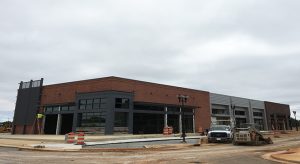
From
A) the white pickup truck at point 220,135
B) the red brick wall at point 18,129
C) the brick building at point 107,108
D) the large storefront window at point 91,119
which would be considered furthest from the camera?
the red brick wall at point 18,129

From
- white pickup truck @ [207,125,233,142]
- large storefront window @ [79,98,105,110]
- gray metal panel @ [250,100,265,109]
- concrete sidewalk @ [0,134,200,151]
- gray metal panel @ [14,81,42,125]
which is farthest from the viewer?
gray metal panel @ [250,100,265,109]

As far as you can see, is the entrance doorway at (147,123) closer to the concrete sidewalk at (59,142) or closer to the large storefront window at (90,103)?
the large storefront window at (90,103)

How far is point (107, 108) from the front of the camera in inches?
1596

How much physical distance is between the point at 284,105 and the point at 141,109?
233 feet

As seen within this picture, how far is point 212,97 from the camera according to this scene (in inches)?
2490

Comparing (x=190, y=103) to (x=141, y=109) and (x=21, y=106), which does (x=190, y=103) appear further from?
(x=21, y=106)

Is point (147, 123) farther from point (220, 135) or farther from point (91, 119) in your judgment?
point (220, 135)

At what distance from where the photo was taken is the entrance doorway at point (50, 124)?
1961 inches

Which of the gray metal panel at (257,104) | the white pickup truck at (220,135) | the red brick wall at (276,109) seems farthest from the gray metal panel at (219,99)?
the white pickup truck at (220,135)

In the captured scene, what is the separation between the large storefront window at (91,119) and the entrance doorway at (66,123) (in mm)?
5437

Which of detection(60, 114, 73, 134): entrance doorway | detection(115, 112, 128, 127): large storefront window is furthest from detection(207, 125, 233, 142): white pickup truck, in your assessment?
detection(60, 114, 73, 134): entrance doorway

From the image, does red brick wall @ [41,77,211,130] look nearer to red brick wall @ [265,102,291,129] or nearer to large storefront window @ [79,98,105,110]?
large storefront window @ [79,98,105,110]

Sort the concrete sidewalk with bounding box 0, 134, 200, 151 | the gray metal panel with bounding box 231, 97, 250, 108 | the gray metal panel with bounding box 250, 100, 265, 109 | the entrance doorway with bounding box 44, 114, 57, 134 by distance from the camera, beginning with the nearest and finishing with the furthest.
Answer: the concrete sidewalk with bounding box 0, 134, 200, 151, the entrance doorway with bounding box 44, 114, 57, 134, the gray metal panel with bounding box 231, 97, 250, 108, the gray metal panel with bounding box 250, 100, 265, 109

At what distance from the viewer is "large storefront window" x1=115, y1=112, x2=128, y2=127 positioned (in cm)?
4112
